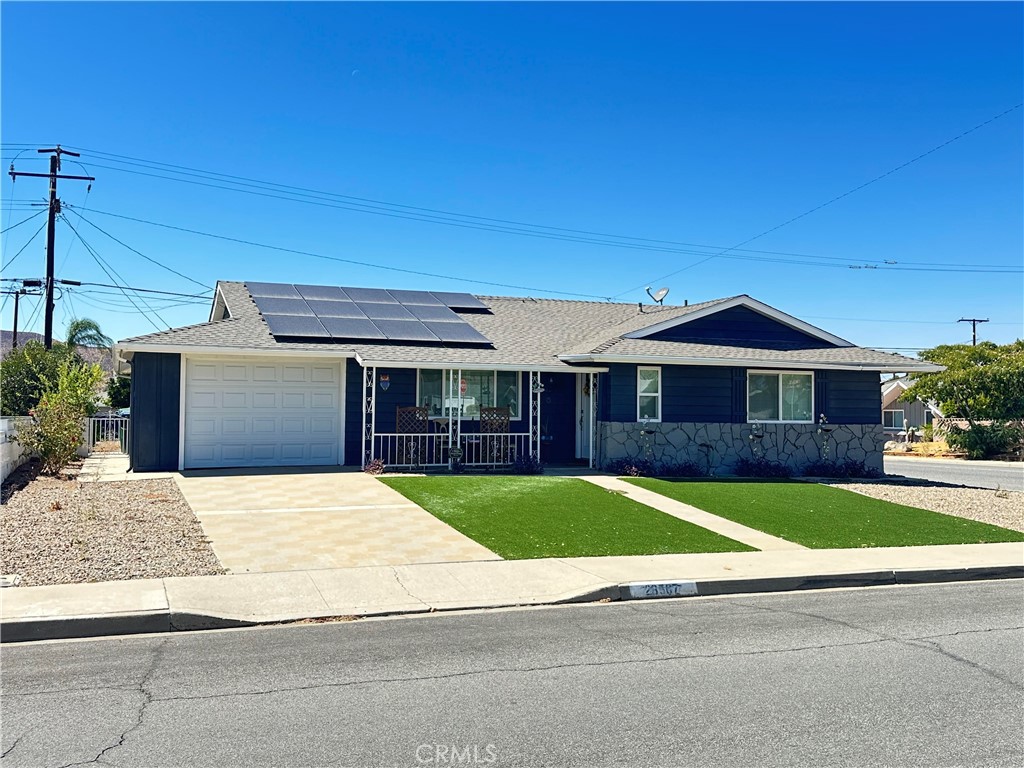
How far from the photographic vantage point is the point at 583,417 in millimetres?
20703

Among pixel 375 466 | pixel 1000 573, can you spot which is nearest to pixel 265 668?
pixel 1000 573

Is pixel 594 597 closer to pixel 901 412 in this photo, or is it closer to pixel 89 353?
pixel 901 412

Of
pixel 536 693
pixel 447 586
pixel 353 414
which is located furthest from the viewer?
pixel 353 414

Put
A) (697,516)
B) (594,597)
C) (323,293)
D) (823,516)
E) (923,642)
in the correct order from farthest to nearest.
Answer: (323,293), (823,516), (697,516), (594,597), (923,642)

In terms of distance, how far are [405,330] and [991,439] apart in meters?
25.6

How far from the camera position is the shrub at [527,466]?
18453 millimetres

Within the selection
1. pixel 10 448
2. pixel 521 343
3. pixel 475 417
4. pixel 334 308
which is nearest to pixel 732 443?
pixel 521 343

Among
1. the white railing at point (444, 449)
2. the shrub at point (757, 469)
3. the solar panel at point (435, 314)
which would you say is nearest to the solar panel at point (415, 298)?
the solar panel at point (435, 314)

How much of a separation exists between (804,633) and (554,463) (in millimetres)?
13397

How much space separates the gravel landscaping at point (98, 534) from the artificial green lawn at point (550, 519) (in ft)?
11.9

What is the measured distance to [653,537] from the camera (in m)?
11.8

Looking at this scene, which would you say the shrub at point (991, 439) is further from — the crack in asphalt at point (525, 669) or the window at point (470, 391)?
the crack in asphalt at point (525, 669)

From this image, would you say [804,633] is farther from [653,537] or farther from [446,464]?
[446,464]

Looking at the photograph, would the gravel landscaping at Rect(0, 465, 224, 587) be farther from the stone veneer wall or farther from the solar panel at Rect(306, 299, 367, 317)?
the stone veneer wall
